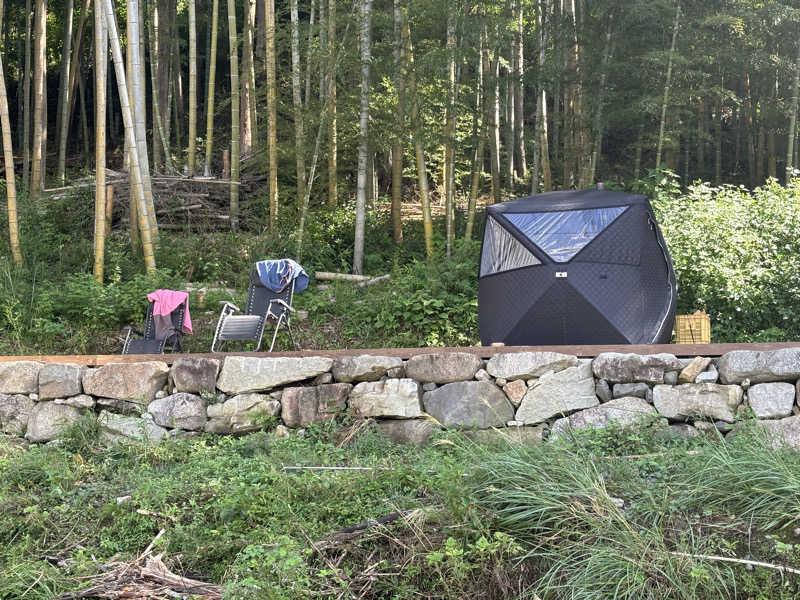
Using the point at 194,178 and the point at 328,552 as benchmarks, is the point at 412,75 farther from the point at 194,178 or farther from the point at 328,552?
the point at 328,552

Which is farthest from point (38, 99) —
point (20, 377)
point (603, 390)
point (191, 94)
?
point (603, 390)

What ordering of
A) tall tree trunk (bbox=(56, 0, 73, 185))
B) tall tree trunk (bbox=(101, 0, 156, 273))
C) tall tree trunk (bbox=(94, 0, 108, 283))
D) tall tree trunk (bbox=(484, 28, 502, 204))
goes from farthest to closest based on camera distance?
tall tree trunk (bbox=(56, 0, 73, 185))
tall tree trunk (bbox=(484, 28, 502, 204))
tall tree trunk (bbox=(94, 0, 108, 283))
tall tree trunk (bbox=(101, 0, 156, 273))

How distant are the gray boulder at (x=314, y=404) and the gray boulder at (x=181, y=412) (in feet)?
1.70

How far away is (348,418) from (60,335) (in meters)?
3.55

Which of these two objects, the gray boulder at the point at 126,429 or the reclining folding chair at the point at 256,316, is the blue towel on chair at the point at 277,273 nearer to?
the reclining folding chair at the point at 256,316

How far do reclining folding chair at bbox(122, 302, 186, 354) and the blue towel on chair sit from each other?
69cm

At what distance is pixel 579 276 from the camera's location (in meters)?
5.23

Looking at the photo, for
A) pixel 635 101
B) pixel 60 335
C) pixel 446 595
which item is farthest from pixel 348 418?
pixel 635 101

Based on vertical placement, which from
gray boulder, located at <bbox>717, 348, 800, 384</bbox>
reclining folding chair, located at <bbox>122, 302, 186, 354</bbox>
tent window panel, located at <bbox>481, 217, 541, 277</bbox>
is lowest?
reclining folding chair, located at <bbox>122, 302, 186, 354</bbox>

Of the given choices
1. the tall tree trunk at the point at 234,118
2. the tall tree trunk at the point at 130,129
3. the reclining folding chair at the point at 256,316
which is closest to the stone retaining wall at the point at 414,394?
the reclining folding chair at the point at 256,316

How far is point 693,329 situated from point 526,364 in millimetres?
2293

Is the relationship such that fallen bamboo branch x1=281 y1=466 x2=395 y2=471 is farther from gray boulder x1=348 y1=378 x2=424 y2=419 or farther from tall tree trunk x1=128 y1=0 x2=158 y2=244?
tall tree trunk x1=128 y1=0 x2=158 y2=244

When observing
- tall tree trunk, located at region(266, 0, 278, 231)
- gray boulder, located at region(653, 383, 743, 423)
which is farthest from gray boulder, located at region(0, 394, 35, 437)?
tall tree trunk, located at region(266, 0, 278, 231)

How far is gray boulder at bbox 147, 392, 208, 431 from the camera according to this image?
188 inches
